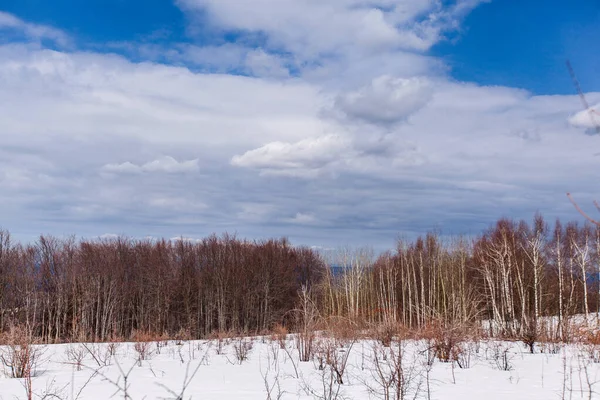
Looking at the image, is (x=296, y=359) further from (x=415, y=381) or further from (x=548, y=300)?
(x=548, y=300)

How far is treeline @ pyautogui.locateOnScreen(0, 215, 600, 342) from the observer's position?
37.3 meters

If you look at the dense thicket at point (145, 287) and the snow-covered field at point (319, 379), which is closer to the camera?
the snow-covered field at point (319, 379)

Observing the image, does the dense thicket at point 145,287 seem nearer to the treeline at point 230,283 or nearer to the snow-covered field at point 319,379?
the treeline at point 230,283

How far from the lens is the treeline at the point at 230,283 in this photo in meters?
37.3

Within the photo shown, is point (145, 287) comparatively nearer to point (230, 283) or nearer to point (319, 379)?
point (230, 283)

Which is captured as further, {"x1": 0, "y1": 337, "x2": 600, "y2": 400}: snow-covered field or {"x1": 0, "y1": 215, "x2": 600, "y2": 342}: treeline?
{"x1": 0, "y1": 215, "x2": 600, "y2": 342}: treeline

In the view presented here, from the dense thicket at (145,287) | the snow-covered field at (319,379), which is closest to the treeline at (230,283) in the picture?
the dense thicket at (145,287)

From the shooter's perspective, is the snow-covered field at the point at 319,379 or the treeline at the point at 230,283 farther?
the treeline at the point at 230,283

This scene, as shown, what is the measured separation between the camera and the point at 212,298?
43.7 m

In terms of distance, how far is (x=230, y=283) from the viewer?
4516 cm

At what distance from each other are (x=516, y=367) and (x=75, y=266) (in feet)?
111

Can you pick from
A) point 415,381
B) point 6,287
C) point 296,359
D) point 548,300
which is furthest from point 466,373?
point 6,287

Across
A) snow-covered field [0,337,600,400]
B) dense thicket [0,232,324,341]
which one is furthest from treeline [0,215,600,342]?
snow-covered field [0,337,600,400]

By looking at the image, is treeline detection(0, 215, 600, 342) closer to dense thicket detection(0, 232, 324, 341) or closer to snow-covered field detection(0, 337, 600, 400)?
dense thicket detection(0, 232, 324, 341)
